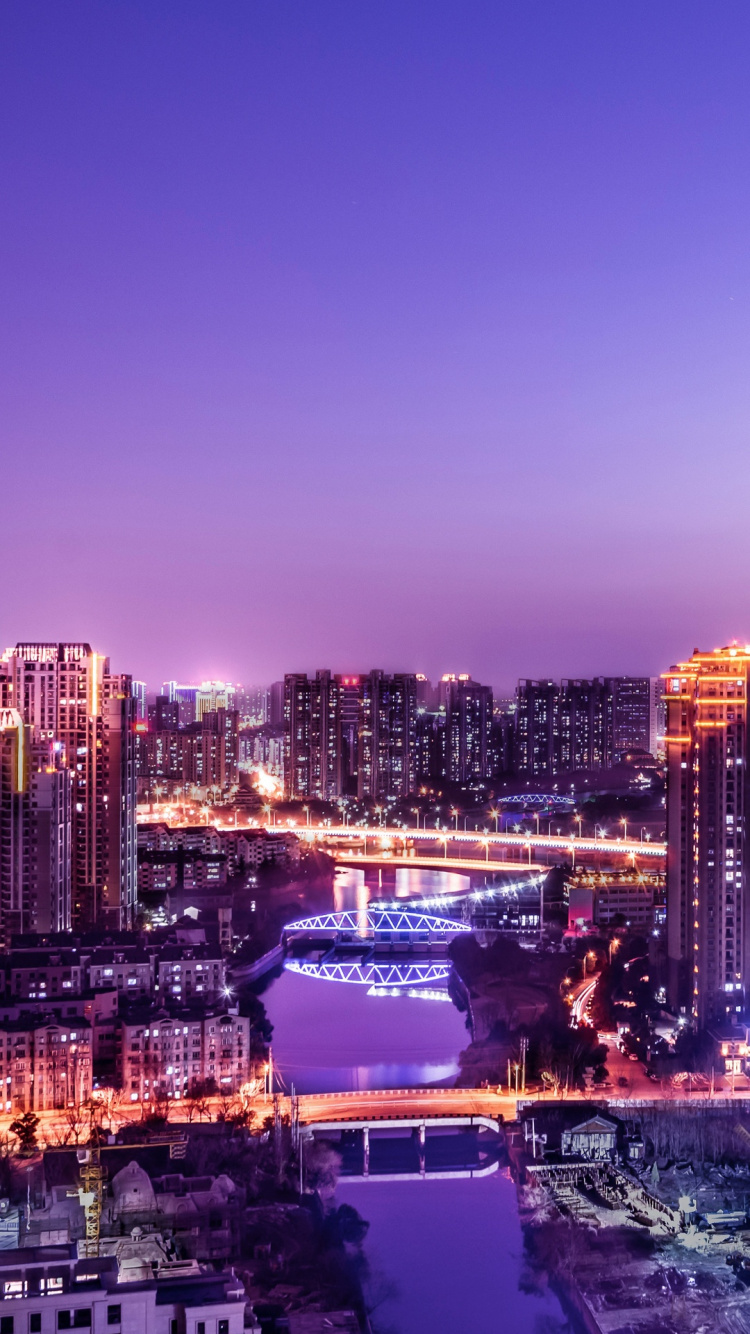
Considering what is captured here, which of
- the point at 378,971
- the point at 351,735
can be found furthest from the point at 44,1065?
the point at 351,735

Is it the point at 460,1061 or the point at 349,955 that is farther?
the point at 349,955

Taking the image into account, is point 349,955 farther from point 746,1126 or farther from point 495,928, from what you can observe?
point 746,1126

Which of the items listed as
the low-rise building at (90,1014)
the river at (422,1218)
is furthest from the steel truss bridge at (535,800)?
the low-rise building at (90,1014)

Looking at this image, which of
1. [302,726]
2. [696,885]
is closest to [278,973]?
[696,885]

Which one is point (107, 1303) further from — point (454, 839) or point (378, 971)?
point (454, 839)

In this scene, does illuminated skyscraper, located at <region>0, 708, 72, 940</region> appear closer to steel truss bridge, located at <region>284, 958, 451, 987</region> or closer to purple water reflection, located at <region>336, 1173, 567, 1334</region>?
steel truss bridge, located at <region>284, 958, 451, 987</region>
